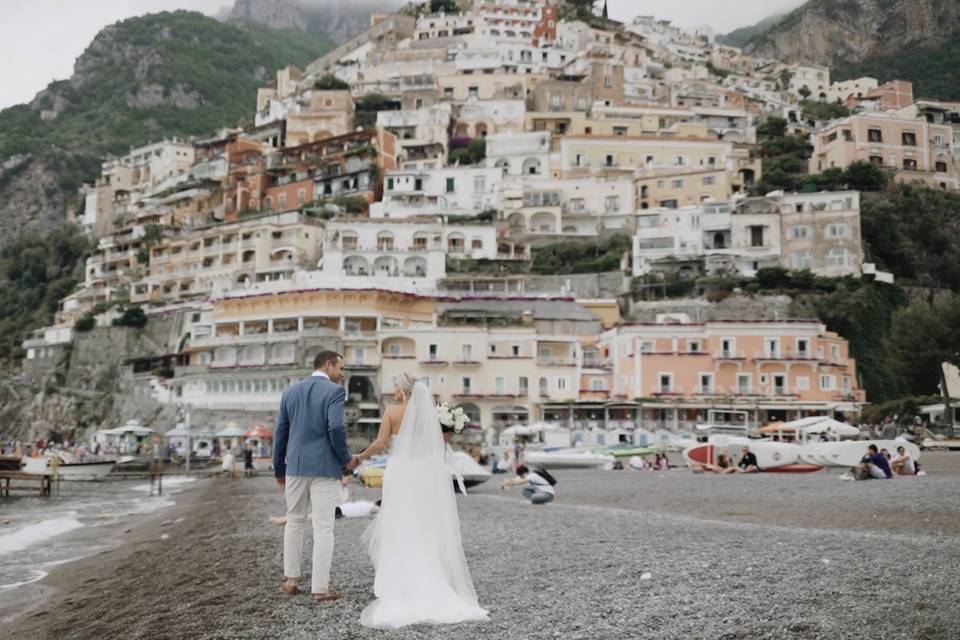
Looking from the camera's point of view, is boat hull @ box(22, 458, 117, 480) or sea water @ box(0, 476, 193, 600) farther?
boat hull @ box(22, 458, 117, 480)

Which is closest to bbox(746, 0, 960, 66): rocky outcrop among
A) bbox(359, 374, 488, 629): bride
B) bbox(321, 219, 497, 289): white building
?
bbox(321, 219, 497, 289): white building

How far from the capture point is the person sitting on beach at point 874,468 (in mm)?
18938

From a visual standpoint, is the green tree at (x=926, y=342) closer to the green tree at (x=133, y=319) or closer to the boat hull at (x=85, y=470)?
the boat hull at (x=85, y=470)

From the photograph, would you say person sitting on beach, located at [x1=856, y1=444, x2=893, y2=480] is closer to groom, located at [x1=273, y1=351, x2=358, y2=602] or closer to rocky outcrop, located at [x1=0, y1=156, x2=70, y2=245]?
groom, located at [x1=273, y1=351, x2=358, y2=602]

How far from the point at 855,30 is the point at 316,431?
544 ft

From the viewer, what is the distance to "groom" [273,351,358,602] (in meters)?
6.78

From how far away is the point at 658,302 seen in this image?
56625 mm

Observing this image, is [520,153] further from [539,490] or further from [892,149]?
[539,490]

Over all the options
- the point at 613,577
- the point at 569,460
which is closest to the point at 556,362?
the point at 569,460

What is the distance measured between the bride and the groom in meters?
0.30

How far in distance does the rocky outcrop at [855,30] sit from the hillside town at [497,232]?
1552 inches

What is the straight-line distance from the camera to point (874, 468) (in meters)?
19.0

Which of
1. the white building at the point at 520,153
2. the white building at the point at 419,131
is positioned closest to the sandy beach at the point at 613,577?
the white building at the point at 520,153

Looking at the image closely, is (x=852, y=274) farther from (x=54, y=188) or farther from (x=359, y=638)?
(x=54, y=188)
